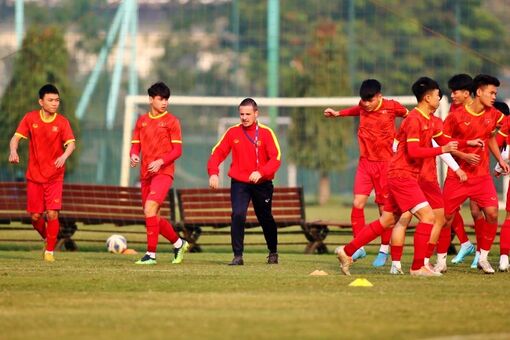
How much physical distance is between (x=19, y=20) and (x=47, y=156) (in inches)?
978

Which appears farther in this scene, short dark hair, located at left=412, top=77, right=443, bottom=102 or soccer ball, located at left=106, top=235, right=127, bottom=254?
soccer ball, located at left=106, top=235, right=127, bottom=254

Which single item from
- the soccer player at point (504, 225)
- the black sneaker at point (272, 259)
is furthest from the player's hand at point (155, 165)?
the soccer player at point (504, 225)

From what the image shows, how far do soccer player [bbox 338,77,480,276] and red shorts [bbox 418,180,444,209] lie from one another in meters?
0.48

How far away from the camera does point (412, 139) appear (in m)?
15.2

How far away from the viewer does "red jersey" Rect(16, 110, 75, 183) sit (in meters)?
18.7

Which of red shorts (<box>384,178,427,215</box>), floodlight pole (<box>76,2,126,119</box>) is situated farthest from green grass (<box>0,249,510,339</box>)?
floodlight pole (<box>76,2,126,119</box>)

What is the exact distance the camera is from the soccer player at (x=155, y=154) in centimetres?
1805

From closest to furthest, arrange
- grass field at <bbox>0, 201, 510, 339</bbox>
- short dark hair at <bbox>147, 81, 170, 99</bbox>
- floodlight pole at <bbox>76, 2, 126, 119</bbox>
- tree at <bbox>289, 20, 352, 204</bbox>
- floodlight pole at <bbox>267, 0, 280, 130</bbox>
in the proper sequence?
grass field at <bbox>0, 201, 510, 339</bbox>
short dark hair at <bbox>147, 81, 170, 99</bbox>
floodlight pole at <bbox>267, 0, 280, 130</bbox>
floodlight pole at <bbox>76, 2, 126, 119</bbox>
tree at <bbox>289, 20, 352, 204</bbox>

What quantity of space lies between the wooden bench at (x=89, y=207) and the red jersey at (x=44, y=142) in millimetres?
3898

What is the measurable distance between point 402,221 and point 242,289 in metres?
2.42

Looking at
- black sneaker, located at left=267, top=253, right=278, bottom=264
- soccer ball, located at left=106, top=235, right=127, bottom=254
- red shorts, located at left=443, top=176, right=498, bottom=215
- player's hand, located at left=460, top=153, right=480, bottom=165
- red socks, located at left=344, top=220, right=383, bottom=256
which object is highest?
player's hand, located at left=460, top=153, right=480, bottom=165

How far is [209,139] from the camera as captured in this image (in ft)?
139

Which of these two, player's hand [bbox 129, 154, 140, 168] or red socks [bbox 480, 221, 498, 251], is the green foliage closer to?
player's hand [bbox 129, 154, 140, 168]

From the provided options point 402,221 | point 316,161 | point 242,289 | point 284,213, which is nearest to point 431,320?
point 242,289
